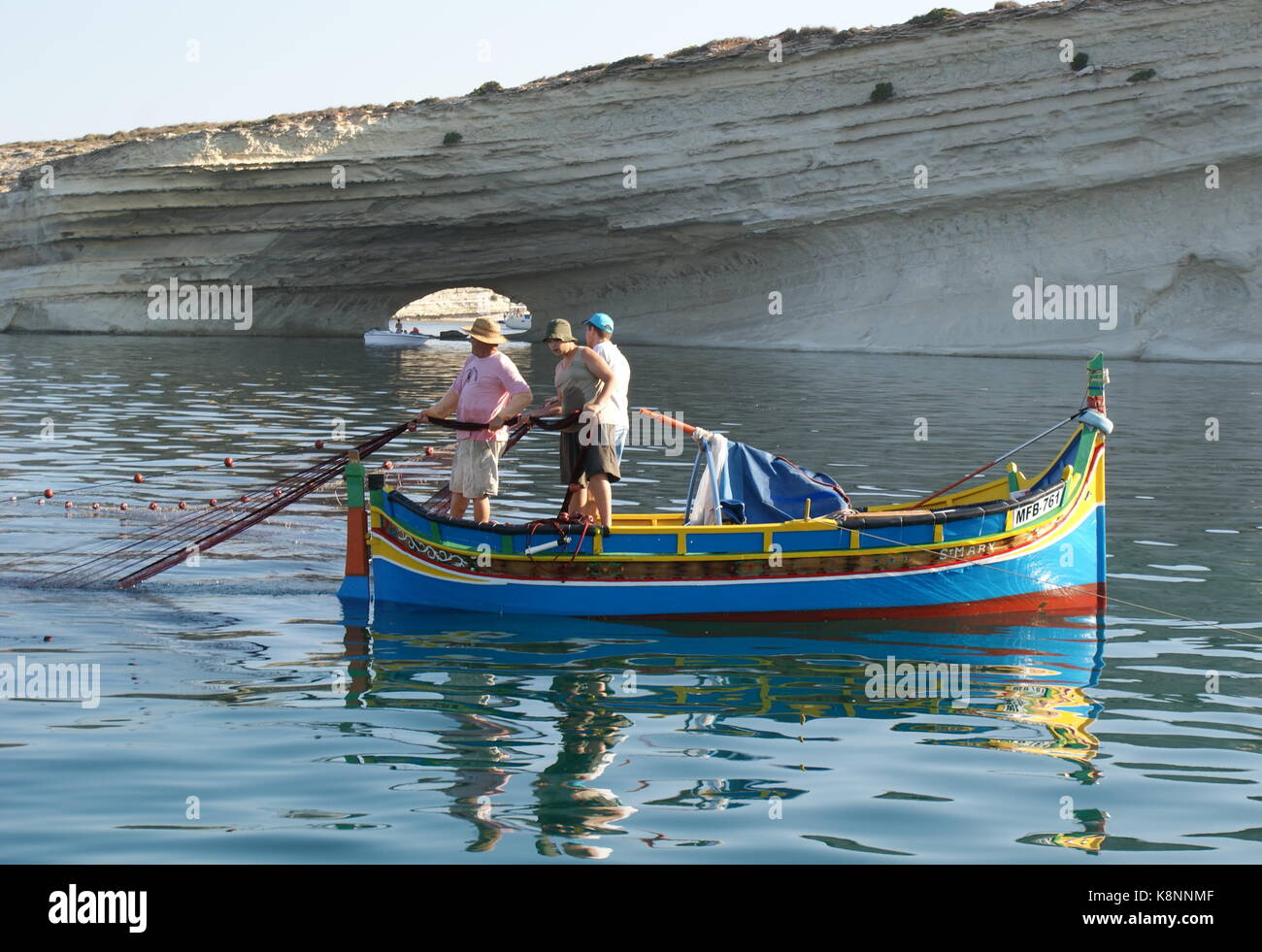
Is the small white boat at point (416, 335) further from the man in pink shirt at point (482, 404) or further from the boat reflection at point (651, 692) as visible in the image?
the boat reflection at point (651, 692)

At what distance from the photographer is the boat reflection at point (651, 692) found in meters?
7.80

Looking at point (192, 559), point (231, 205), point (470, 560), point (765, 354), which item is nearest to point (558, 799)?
point (470, 560)

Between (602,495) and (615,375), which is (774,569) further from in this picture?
(615,375)

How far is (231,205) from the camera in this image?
54.0 m

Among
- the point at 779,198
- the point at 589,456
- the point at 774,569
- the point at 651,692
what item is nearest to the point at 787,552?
the point at 774,569

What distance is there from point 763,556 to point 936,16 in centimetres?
4162

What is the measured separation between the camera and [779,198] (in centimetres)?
5081

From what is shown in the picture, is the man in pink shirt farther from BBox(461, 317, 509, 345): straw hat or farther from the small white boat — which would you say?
the small white boat

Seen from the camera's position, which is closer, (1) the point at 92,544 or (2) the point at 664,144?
(1) the point at 92,544

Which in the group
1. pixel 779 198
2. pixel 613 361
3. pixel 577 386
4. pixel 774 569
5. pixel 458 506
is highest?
pixel 779 198

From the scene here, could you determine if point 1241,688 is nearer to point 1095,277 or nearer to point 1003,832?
point 1003,832

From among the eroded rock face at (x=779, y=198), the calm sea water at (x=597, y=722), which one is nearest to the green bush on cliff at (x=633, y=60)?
the eroded rock face at (x=779, y=198)

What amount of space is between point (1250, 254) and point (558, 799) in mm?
44997
